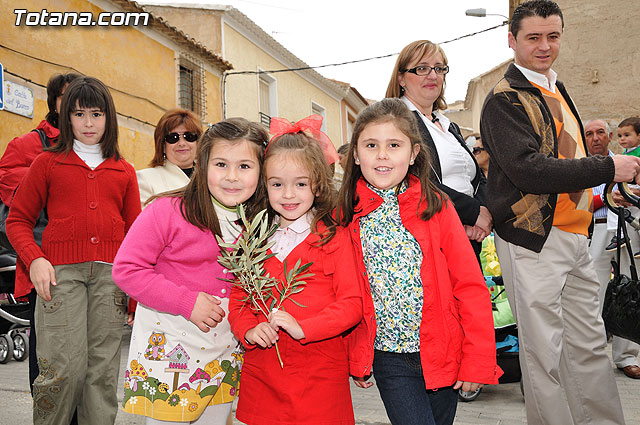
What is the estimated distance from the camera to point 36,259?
282 centimetres

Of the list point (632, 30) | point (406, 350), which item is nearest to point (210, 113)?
point (632, 30)

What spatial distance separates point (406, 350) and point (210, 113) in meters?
15.1

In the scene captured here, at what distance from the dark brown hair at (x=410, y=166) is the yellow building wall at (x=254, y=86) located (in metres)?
15.7

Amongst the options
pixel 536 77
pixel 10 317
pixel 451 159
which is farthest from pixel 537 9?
pixel 10 317

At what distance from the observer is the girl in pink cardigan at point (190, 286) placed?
2188 millimetres

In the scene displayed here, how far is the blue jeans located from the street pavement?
1.55 metres

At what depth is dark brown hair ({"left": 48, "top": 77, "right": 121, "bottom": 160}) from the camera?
9.96 feet

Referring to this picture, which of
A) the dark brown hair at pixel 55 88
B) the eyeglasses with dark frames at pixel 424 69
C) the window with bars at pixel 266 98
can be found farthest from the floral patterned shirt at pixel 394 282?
the window with bars at pixel 266 98

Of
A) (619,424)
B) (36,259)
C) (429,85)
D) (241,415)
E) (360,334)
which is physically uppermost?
(429,85)

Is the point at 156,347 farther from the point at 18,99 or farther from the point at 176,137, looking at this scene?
the point at 18,99

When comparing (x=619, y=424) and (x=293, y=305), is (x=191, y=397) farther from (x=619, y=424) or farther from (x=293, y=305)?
(x=619, y=424)

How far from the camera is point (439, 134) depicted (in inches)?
115

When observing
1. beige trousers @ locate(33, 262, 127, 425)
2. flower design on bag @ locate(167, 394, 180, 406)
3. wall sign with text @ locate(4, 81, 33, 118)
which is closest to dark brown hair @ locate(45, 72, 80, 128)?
beige trousers @ locate(33, 262, 127, 425)

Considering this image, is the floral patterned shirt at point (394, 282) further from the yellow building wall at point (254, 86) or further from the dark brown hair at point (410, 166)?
the yellow building wall at point (254, 86)
